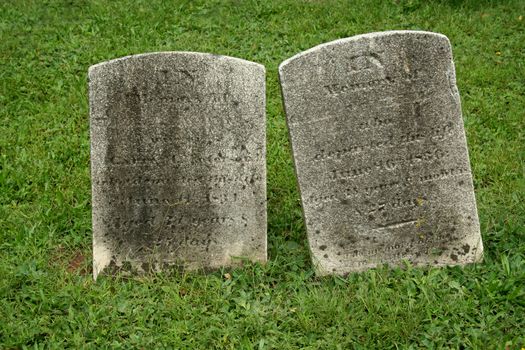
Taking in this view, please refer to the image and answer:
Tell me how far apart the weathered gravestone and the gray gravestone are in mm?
287

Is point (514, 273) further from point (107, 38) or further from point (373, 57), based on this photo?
point (107, 38)

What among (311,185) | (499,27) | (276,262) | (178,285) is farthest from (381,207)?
(499,27)

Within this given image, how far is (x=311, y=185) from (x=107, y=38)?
4311 mm

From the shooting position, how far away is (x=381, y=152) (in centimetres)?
382

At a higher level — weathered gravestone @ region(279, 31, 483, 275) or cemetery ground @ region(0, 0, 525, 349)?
weathered gravestone @ region(279, 31, 483, 275)

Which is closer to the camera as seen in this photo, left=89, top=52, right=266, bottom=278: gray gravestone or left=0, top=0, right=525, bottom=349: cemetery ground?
left=0, top=0, right=525, bottom=349: cemetery ground

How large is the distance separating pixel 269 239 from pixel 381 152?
96cm

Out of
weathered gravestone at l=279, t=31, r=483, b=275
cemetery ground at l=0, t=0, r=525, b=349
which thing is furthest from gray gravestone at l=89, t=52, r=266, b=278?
weathered gravestone at l=279, t=31, r=483, b=275

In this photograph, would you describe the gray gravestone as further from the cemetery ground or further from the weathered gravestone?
the weathered gravestone

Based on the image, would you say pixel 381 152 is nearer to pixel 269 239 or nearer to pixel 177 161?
pixel 269 239

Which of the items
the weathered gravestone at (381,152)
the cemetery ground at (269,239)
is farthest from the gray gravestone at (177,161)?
the weathered gravestone at (381,152)

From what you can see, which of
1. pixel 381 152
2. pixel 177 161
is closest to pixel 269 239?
pixel 177 161

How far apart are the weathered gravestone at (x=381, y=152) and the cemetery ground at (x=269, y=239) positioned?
0.18 meters

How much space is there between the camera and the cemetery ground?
11.5ft
